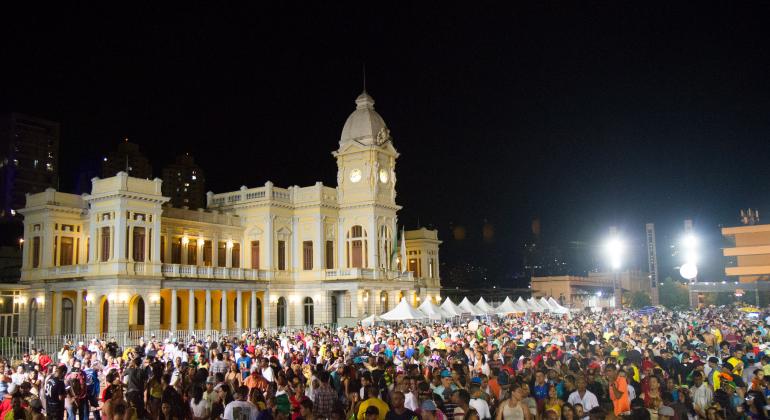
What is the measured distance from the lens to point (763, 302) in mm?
77812

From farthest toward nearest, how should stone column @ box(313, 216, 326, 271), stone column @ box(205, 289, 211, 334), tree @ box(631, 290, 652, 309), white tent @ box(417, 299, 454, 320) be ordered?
tree @ box(631, 290, 652, 309) → stone column @ box(313, 216, 326, 271) → stone column @ box(205, 289, 211, 334) → white tent @ box(417, 299, 454, 320)

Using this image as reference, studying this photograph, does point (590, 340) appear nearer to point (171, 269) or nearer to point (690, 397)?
point (690, 397)

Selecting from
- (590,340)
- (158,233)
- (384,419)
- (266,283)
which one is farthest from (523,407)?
(266,283)

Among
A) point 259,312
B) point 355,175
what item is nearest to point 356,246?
point 355,175

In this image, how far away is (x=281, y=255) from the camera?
162ft

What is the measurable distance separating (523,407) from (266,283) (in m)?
39.1

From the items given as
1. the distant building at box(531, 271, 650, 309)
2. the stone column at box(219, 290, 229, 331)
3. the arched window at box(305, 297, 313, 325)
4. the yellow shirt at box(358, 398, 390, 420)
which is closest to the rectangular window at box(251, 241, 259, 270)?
the arched window at box(305, 297, 313, 325)

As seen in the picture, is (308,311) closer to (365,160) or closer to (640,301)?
(365,160)

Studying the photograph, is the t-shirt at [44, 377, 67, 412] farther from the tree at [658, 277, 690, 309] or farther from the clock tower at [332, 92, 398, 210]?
the tree at [658, 277, 690, 309]

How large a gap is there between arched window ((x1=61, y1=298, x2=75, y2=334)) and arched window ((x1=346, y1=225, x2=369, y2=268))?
1850 cm

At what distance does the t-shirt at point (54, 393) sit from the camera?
43.8ft

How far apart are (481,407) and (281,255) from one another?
40162mm

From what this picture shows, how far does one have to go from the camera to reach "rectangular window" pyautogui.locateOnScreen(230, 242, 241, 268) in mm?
49375

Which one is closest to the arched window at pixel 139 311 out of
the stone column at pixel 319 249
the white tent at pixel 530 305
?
the stone column at pixel 319 249
